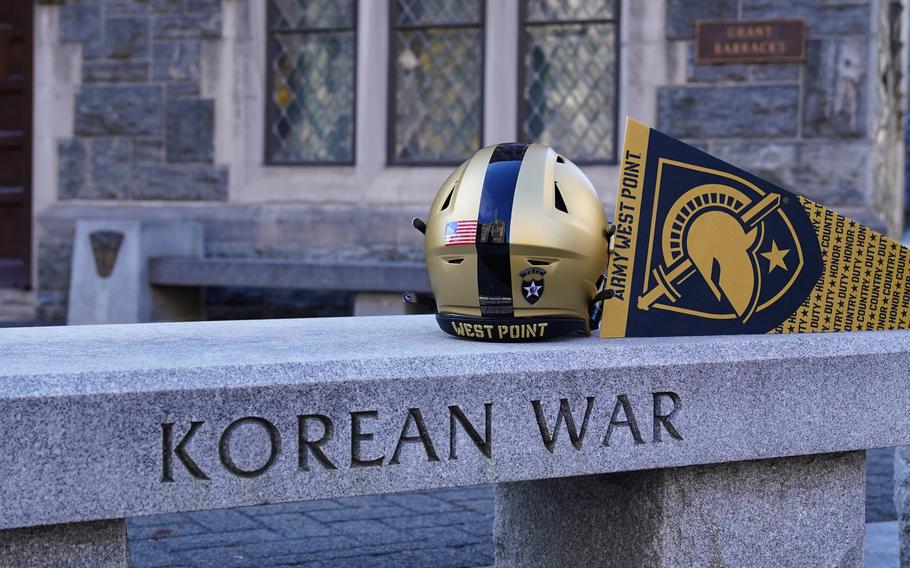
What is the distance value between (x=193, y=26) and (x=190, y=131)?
0.71 meters

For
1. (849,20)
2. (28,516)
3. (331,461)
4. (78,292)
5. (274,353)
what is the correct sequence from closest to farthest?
1. (28,516)
2. (331,461)
3. (274,353)
4. (849,20)
5. (78,292)

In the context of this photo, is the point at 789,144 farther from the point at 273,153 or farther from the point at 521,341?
the point at 521,341

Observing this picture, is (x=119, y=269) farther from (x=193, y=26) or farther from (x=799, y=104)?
(x=799, y=104)

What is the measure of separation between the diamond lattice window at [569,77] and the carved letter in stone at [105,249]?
2777 mm

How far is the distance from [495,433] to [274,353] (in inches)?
18.3

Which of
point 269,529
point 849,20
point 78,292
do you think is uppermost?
point 849,20

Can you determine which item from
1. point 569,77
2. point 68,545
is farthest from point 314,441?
point 569,77

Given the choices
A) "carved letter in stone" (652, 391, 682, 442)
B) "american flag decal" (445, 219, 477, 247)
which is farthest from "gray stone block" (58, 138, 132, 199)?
"carved letter in stone" (652, 391, 682, 442)

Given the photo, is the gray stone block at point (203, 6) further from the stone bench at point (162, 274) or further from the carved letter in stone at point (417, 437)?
the carved letter in stone at point (417, 437)

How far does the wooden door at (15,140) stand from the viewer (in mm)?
8945

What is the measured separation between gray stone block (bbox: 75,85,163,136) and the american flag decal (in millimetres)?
6081

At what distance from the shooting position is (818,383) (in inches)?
105

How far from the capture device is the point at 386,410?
225cm

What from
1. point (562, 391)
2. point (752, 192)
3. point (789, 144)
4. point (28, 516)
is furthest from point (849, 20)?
point (28, 516)
